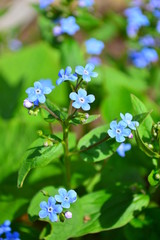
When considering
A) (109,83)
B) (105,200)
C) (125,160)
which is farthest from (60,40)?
(105,200)

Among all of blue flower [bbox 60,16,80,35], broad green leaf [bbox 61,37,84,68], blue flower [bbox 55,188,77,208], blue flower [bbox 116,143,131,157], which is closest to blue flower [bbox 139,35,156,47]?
broad green leaf [bbox 61,37,84,68]

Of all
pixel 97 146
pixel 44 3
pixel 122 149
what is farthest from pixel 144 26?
pixel 97 146

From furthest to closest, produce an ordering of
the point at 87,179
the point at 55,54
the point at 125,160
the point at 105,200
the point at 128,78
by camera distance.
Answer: the point at 55,54 → the point at 128,78 → the point at 125,160 → the point at 87,179 → the point at 105,200

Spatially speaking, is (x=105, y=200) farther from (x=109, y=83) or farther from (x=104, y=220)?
(x=109, y=83)

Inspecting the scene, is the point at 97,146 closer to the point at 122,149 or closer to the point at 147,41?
the point at 122,149

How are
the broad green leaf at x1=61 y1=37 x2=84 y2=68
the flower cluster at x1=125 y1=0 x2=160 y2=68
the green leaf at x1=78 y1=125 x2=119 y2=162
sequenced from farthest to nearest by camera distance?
the flower cluster at x1=125 y1=0 x2=160 y2=68
the broad green leaf at x1=61 y1=37 x2=84 y2=68
the green leaf at x1=78 y1=125 x2=119 y2=162

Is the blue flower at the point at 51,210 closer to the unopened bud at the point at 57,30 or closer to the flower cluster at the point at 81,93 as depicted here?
the flower cluster at the point at 81,93

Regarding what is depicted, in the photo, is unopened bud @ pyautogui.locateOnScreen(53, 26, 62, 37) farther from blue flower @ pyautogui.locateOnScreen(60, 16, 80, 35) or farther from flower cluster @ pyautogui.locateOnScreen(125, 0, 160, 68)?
flower cluster @ pyautogui.locateOnScreen(125, 0, 160, 68)
